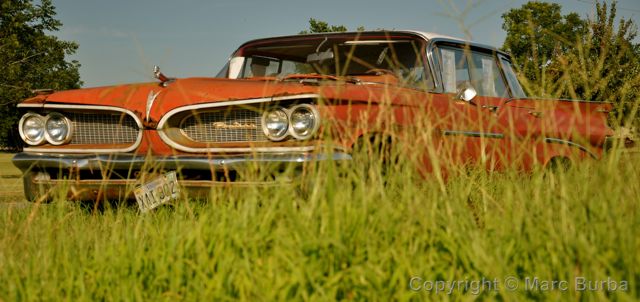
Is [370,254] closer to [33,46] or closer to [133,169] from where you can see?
[133,169]

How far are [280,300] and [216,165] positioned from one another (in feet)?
5.66

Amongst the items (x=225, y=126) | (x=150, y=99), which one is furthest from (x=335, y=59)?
(x=150, y=99)

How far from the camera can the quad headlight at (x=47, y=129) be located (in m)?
4.71

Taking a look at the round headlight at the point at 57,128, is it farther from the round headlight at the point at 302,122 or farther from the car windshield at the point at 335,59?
the round headlight at the point at 302,122

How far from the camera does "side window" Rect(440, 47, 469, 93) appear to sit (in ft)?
16.5

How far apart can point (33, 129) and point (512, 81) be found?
3.81 metres

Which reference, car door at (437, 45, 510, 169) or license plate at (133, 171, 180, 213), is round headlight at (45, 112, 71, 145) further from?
car door at (437, 45, 510, 169)

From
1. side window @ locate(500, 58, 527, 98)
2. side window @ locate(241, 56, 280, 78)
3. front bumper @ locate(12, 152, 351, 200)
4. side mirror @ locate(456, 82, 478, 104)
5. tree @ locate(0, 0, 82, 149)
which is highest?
tree @ locate(0, 0, 82, 149)

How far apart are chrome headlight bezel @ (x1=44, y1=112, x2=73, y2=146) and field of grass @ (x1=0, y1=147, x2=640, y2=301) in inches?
71.7

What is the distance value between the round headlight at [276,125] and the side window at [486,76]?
6.31ft

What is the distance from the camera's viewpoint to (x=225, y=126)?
4.19 meters

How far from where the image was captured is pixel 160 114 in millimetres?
4277

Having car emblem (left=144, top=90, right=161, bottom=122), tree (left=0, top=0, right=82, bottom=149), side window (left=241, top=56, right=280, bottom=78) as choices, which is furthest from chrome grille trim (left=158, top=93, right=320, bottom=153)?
tree (left=0, top=0, right=82, bottom=149)

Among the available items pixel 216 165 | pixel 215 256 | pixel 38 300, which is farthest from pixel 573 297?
pixel 216 165
